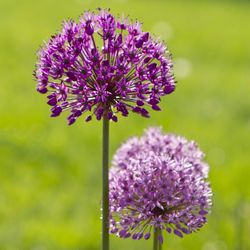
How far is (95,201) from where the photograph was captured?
10.2m

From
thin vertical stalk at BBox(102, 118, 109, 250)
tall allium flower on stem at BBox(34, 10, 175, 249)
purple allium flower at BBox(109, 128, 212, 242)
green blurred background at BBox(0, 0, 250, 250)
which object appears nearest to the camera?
thin vertical stalk at BBox(102, 118, 109, 250)

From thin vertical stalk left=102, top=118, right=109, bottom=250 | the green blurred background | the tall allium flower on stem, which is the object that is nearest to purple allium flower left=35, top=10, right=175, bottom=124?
the tall allium flower on stem

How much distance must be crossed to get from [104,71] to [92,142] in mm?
9394

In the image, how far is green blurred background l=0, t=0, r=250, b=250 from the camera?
9016 millimetres

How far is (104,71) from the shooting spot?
3639mm

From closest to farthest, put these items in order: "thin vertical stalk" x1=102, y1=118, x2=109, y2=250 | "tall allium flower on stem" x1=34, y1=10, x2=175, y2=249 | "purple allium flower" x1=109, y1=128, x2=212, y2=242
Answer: "thin vertical stalk" x1=102, y1=118, x2=109, y2=250
"tall allium flower on stem" x1=34, y1=10, x2=175, y2=249
"purple allium flower" x1=109, y1=128, x2=212, y2=242

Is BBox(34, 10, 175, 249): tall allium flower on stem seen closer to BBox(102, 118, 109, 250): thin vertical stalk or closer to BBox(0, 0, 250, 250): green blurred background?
BBox(102, 118, 109, 250): thin vertical stalk

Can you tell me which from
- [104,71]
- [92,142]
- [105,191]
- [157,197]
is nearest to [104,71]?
[104,71]

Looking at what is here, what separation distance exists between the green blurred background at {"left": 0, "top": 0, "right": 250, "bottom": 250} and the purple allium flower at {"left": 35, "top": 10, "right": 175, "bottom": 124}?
353cm

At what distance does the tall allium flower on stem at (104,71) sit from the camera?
3.65m

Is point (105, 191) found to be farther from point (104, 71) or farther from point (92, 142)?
point (92, 142)
